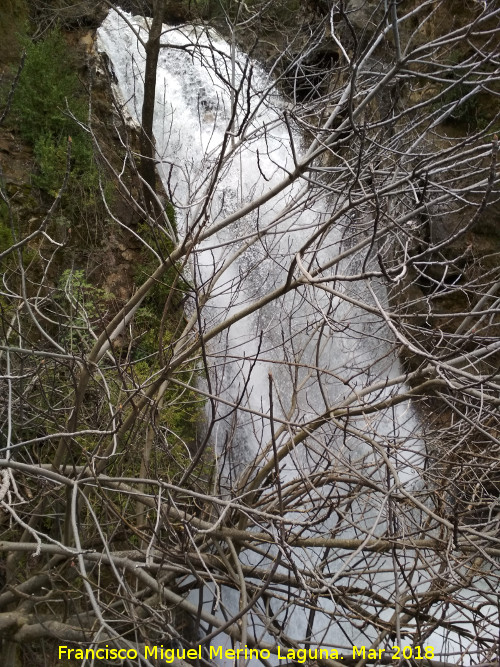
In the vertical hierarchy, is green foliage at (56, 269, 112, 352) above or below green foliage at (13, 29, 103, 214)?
below

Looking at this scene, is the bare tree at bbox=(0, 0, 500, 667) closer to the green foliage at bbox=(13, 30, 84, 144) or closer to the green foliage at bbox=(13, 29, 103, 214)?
the green foliage at bbox=(13, 29, 103, 214)

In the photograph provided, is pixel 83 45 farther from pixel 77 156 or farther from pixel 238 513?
pixel 238 513

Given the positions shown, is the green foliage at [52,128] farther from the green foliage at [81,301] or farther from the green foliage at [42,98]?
the green foliage at [81,301]

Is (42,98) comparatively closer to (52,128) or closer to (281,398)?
(52,128)

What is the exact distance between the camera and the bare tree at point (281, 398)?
238 cm

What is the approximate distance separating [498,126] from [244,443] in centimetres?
472

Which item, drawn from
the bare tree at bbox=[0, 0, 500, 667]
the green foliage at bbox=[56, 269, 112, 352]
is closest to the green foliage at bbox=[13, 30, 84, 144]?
the bare tree at bbox=[0, 0, 500, 667]

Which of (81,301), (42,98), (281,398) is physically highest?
(42,98)

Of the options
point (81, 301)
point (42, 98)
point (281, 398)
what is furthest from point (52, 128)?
point (281, 398)

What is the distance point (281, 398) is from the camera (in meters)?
6.71

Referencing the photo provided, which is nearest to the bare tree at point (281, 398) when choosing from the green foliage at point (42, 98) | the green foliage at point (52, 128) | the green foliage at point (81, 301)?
the green foliage at point (81, 301)

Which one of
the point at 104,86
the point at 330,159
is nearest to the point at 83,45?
the point at 104,86

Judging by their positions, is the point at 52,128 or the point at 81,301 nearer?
the point at 81,301

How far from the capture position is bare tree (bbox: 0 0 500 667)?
238cm
